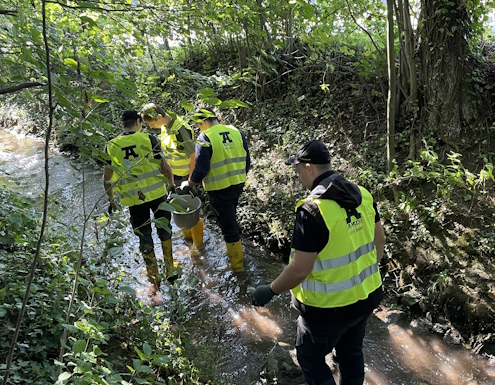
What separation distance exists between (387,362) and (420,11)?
4706 mm

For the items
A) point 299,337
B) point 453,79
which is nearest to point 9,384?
point 299,337

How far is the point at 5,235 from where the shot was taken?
2836 millimetres

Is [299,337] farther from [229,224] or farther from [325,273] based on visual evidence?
[229,224]

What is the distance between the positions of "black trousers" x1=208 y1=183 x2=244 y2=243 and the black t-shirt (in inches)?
88.3

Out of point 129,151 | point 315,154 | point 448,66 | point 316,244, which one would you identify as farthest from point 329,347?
point 448,66

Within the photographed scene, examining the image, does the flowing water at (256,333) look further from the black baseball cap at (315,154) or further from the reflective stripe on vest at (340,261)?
the black baseball cap at (315,154)

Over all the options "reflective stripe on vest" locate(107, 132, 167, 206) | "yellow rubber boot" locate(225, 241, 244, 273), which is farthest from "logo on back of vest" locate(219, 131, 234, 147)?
"yellow rubber boot" locate(225, 241, 244, 273)

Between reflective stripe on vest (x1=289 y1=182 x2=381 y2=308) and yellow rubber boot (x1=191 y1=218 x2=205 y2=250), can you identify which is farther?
yellow rubber boot (x1=191 y1=218 x2=205 y2=250)

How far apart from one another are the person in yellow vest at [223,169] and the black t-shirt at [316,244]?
2125mm

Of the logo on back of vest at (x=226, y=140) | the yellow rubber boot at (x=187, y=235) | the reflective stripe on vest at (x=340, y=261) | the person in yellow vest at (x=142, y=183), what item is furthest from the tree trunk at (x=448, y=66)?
the yellow rubber boot at (x=187, y=235)

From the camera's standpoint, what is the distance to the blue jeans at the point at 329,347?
220cm

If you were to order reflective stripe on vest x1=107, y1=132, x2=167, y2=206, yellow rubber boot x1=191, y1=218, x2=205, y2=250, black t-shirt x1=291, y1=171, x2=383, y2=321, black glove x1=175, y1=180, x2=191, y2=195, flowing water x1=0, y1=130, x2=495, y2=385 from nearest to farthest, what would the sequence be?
1. black t-shirt x1=291, y1=171, x2=383, y2=321
2. flowing water x1=0, y1=130, x2=495, y2=385
3. reflective stripe on vest x1=107, y1=132, x2=167, y2=206
4. black glove x1=175, y1=180, x2=191, y2=195
5. yellow rubber boot x1=191, y1=218, x2=205, y2=250

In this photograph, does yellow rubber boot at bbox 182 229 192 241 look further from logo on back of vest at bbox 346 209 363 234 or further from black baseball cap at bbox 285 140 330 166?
logo on back of vest at bbox 346 209 363 234

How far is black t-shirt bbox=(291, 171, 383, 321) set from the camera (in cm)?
200
